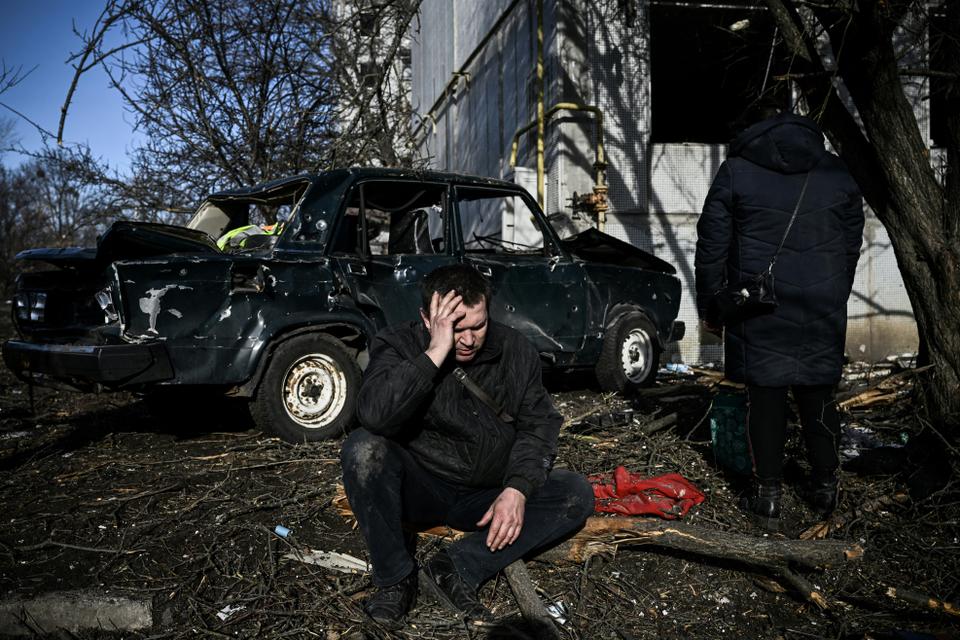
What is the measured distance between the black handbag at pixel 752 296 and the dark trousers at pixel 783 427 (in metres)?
0.36

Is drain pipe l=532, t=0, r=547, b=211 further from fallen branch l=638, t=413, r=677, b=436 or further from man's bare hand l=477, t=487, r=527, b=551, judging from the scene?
man's bare hand l=477, t=487, r=527, b=551

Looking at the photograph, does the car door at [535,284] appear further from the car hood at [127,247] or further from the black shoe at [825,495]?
the black shoe at [825,495]

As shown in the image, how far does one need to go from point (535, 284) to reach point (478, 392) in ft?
10.2

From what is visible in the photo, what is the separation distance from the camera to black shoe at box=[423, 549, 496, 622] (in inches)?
101

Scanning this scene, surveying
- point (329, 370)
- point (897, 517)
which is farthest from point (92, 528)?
point (897, 517)

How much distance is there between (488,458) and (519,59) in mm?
8942

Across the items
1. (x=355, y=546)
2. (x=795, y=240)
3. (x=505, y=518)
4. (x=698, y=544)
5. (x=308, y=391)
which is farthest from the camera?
(x=308, y=391)

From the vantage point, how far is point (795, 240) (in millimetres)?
3275

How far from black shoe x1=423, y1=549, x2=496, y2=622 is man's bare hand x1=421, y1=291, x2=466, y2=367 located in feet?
2.60

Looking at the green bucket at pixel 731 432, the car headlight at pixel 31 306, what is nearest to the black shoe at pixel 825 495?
the green bucket at pixel 731 432

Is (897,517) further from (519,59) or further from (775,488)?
(519,59)

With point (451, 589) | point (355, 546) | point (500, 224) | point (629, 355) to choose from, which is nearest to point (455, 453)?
point (451, 589)

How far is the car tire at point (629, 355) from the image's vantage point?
6367mm

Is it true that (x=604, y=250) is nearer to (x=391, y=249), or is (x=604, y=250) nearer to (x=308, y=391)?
(x=391, y=249)
